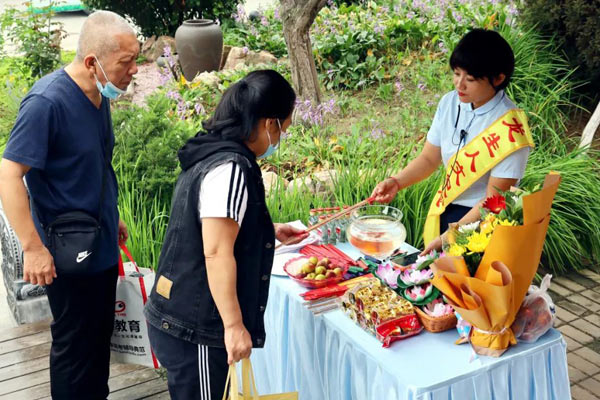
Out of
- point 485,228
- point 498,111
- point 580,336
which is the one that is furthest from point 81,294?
point 580,336

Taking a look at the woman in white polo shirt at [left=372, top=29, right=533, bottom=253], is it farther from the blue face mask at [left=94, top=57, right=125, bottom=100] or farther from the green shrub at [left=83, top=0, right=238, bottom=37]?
the green shrub at [left=83, top=0, right=238, bottom=37]

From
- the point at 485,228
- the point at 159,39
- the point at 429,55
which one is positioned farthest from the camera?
the point at 159,39

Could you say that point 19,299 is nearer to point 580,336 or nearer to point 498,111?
point 498,111

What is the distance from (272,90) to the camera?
1.97 metres

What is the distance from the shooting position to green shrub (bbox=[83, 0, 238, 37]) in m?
9.87

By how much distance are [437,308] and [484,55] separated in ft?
3.30

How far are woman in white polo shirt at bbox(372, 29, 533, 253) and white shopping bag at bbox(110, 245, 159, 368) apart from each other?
1.13 metres

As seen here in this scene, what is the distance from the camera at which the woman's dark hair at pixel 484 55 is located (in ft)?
8.16

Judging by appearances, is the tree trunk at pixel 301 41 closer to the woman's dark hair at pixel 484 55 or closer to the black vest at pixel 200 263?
the woman's dark hair at pixel 484 55

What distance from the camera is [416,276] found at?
2209 millimetres

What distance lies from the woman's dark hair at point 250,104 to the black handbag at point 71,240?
83cm

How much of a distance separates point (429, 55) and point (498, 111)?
4.36m

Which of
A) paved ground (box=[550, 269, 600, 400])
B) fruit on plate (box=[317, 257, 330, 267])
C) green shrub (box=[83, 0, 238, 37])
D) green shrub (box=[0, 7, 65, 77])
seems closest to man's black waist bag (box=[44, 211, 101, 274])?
fruit on plate (box=[317, 257, 330, 267])

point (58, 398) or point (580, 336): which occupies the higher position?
point (58, 398)
